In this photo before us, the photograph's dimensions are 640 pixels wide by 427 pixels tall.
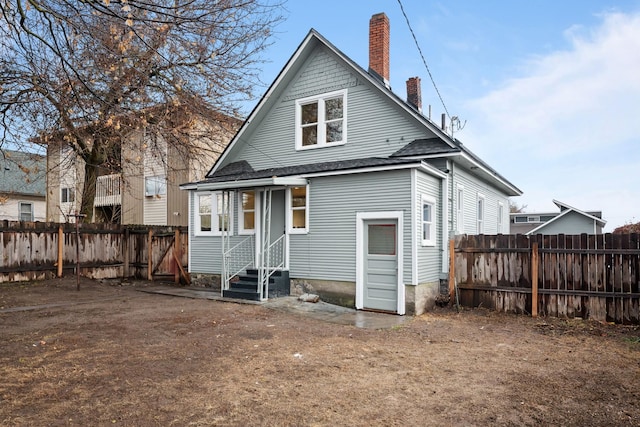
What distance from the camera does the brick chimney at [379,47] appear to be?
14.1 metres

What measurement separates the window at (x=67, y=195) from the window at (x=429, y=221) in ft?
76.9

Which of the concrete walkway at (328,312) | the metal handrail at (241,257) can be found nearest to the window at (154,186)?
the metal handrail at (241,257)

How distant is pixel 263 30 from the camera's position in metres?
11.4

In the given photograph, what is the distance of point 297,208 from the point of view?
12930mm

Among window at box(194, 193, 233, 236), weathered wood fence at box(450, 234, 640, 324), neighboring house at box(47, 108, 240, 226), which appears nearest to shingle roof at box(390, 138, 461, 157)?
weathered wood fence at box(450, 234, 640, 324)

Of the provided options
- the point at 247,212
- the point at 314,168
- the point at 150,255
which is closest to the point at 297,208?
the point at 314,168

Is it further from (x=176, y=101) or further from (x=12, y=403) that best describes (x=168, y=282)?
(x=12, y=403)

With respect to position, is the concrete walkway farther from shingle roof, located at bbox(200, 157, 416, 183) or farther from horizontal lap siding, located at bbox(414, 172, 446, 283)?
shingle roof, located at bbox(200, 157, 416, 183)

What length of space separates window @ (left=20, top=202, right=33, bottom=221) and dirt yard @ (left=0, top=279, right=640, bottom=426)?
25.0 metres

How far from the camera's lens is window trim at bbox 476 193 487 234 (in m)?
15.8

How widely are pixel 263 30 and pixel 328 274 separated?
6553 millimetres

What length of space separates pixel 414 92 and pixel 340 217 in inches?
245

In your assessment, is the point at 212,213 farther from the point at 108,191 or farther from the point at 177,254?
the point at 108,191

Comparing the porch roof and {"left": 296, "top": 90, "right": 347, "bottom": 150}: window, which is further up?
{"left": 296, "top": 90, "right": 347, "bottom": 150}: window
